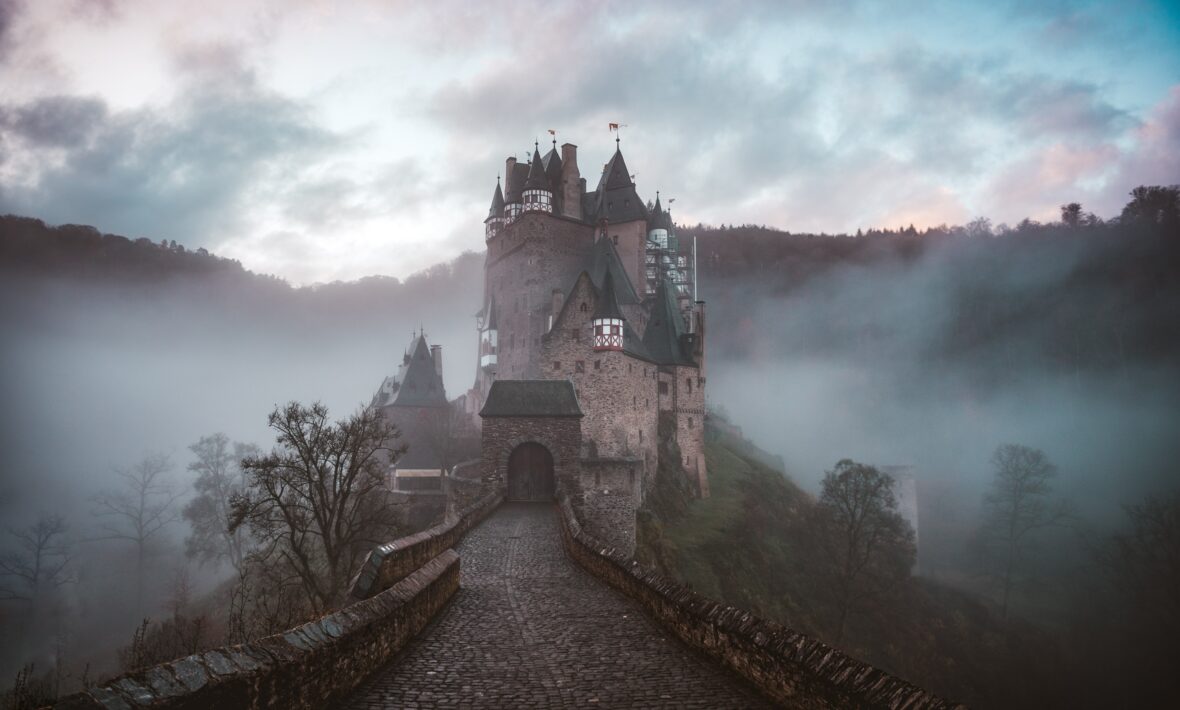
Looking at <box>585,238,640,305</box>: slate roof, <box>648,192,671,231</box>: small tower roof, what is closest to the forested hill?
<box>648,192,671,231</box>: small tower roof

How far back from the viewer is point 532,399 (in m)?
26.0

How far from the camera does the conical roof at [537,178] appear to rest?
5194 cm

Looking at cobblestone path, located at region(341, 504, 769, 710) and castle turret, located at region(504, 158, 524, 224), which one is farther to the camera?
castle turret, located at region(504, 158, 524, 224)

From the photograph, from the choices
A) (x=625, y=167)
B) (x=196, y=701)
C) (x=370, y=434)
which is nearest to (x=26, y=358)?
(x=625, y=167)

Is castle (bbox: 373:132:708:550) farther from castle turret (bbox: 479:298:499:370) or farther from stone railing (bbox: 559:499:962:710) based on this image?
stone railing (bbox: 559:499:962:710)

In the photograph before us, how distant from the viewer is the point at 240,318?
16300cm

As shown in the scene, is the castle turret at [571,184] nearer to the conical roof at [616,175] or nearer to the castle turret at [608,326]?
the conical roof at [616,175]

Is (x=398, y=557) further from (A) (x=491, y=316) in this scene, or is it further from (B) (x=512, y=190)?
(B) (x=512, y=190)

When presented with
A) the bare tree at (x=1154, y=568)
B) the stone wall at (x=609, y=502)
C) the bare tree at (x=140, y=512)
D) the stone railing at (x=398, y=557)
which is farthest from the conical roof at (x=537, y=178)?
the bare tree at (x=1154, y=568)

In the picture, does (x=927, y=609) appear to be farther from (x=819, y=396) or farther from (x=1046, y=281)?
(x=1046, y=281)

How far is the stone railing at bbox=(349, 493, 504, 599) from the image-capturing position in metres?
9.35

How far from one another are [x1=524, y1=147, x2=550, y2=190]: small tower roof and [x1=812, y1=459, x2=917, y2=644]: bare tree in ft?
99.6

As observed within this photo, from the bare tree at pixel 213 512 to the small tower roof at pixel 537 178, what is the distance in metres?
30.2

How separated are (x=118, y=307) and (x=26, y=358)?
119ft
